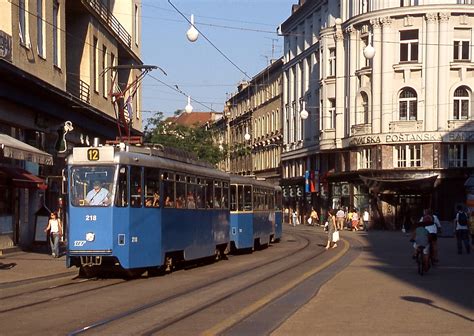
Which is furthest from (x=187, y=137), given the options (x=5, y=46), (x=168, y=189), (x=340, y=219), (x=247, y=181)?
(x=168, y=189)

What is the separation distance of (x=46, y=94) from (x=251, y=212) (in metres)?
8.78

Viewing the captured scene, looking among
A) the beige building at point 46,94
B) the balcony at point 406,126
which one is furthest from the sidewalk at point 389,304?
the balcony at point 406,126

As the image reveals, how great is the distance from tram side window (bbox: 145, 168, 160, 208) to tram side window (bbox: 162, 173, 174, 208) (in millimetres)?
354

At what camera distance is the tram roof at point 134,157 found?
19.0 m

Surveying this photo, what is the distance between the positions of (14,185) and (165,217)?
8.32 meters

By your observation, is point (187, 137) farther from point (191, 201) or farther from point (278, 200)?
point (191, 201)

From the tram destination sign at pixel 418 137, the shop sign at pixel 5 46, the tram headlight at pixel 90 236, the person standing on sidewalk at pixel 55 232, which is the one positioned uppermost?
the shop sign at pixel 5 46

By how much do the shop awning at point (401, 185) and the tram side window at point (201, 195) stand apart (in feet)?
117

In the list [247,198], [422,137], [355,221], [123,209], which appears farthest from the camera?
[355,221]

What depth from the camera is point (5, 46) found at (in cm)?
2617

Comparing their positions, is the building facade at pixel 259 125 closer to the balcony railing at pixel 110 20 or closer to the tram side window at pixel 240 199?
the balcony railing at pixel 110 20

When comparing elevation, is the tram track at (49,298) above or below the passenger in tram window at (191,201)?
below

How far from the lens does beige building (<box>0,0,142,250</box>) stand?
27.1m

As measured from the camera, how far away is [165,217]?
20734 mm
